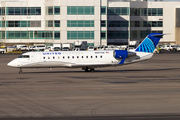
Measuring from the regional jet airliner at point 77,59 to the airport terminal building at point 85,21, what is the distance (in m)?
64.0

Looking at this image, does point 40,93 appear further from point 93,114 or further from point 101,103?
point 93,114

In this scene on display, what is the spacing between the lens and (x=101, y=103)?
1878 centimetres

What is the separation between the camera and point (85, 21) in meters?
103

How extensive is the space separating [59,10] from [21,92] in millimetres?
82250

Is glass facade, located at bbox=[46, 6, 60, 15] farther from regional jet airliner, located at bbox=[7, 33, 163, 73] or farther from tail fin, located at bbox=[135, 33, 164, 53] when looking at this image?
regional jet airliner, located at bbox=[7, 33, 163, 73]

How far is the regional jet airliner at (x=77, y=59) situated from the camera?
3812cm

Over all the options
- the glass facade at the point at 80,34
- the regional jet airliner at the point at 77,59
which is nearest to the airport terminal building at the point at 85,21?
the glass facade at the point at 80,34

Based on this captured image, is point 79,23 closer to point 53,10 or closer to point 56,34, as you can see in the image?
point 56,34

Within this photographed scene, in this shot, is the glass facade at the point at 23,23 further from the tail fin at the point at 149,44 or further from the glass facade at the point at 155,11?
the tail fin at the point at 149,44

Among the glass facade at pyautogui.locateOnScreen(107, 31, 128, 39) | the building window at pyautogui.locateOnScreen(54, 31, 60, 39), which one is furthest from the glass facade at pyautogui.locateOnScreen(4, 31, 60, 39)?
the glass facade at pyautogui.locateOnScreen(107, 31, 128, 39)

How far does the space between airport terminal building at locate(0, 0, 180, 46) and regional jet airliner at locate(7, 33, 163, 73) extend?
64.0 metres

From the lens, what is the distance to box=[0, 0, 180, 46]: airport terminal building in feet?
338

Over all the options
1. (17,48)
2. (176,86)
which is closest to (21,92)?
(176,86)

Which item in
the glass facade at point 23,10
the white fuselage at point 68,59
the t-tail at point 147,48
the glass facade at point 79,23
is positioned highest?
the glass facade at point 23,10
